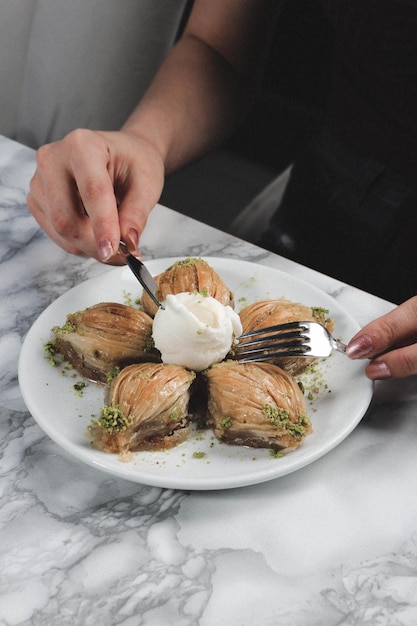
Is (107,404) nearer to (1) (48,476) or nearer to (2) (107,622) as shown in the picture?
(1) (48,476)

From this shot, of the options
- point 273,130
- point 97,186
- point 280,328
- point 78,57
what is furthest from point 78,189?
point 273,130

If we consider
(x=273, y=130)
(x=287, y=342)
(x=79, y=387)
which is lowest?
(x=273, y=130)

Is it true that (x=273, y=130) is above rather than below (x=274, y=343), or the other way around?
below

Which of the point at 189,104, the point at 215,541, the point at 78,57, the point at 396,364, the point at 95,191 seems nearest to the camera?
the point at 215,541

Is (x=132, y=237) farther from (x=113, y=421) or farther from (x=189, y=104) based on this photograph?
(x=189, y=104)

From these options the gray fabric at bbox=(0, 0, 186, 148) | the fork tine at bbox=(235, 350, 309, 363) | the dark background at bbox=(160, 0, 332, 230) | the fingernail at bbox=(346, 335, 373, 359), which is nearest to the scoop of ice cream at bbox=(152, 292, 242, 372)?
the fork tine at bbox=(235, 350, 309, 363)

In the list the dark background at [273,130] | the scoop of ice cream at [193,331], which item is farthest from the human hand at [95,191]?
the dark background at [273,130]

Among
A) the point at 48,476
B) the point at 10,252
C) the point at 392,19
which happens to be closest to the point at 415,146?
the point at 392,19
